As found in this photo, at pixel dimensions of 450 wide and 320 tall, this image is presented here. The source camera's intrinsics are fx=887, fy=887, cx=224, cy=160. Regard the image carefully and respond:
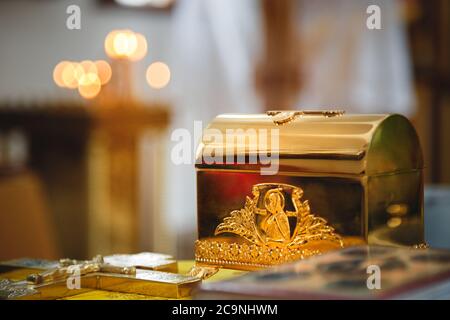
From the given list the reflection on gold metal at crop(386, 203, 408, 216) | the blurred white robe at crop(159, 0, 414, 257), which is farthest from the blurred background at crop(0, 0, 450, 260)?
the reflection on gold metal at crop(386, 203, 408, 216)

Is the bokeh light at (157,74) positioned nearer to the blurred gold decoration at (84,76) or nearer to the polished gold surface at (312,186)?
the blurred gold decoration at (84,76)

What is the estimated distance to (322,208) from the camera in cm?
145

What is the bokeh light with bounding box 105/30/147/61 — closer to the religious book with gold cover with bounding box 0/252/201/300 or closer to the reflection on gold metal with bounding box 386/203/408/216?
the religious book with gold cover with bounding box 0/252/201/300

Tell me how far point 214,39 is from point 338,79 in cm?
69

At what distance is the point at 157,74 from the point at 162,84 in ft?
0.48

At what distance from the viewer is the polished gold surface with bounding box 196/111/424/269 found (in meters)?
1.43

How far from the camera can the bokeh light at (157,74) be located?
5.19m

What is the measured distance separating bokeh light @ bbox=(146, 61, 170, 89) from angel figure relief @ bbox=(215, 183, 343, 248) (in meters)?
3.67

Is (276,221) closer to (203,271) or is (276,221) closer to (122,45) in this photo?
(203,271)

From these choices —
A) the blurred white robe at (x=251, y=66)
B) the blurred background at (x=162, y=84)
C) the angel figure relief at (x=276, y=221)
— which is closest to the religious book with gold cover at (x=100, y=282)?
the angel figure relief at (x=276, y=221)

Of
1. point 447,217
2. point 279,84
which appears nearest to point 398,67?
point 279,84

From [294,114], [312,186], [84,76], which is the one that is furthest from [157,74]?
→ [312,186]

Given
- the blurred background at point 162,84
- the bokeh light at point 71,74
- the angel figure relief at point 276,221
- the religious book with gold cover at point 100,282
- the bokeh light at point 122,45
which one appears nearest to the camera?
the religious book with gold cover at point 100,282

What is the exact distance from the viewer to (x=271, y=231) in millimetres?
1521
